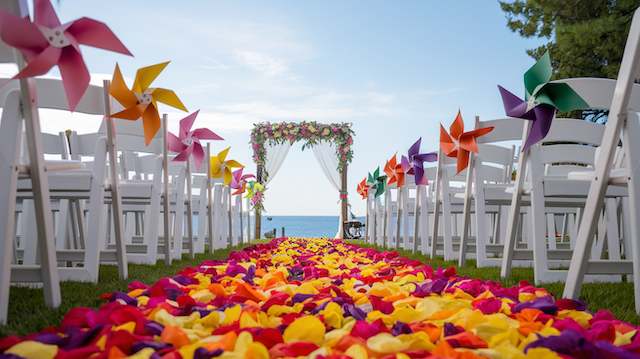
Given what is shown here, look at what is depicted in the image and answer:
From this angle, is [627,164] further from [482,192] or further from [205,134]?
[205,134]

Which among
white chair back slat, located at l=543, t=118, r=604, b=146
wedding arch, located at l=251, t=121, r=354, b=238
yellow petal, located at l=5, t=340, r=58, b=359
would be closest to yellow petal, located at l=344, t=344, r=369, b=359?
yellow petal, located at l=5, t=340, r=58, b=359

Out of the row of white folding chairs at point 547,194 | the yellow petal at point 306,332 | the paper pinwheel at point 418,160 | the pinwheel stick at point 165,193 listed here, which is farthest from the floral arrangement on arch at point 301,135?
the yellow petal at point 306,332

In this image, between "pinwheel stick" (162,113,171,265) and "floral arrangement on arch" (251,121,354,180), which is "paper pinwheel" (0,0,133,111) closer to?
"pinwheel stick" (162,113,171,265)

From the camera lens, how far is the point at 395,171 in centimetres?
740

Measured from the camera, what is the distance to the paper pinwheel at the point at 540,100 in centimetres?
317

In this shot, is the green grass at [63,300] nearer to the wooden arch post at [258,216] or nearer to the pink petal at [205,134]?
the pink petal at [205,134]

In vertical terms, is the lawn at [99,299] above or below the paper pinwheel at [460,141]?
below

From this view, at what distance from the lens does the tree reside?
1181 centimetres

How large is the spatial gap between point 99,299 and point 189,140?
3.08 metres

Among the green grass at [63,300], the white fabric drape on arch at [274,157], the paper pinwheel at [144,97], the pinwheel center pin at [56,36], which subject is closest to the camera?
the green grass at [63,300]

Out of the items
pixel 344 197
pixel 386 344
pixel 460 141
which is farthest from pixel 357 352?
pixel 344 197

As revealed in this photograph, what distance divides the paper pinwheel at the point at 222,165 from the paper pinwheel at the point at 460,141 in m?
3.45

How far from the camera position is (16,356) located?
1343mm

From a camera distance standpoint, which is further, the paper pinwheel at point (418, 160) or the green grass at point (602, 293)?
the paper pinwheel at point (418, 160)
